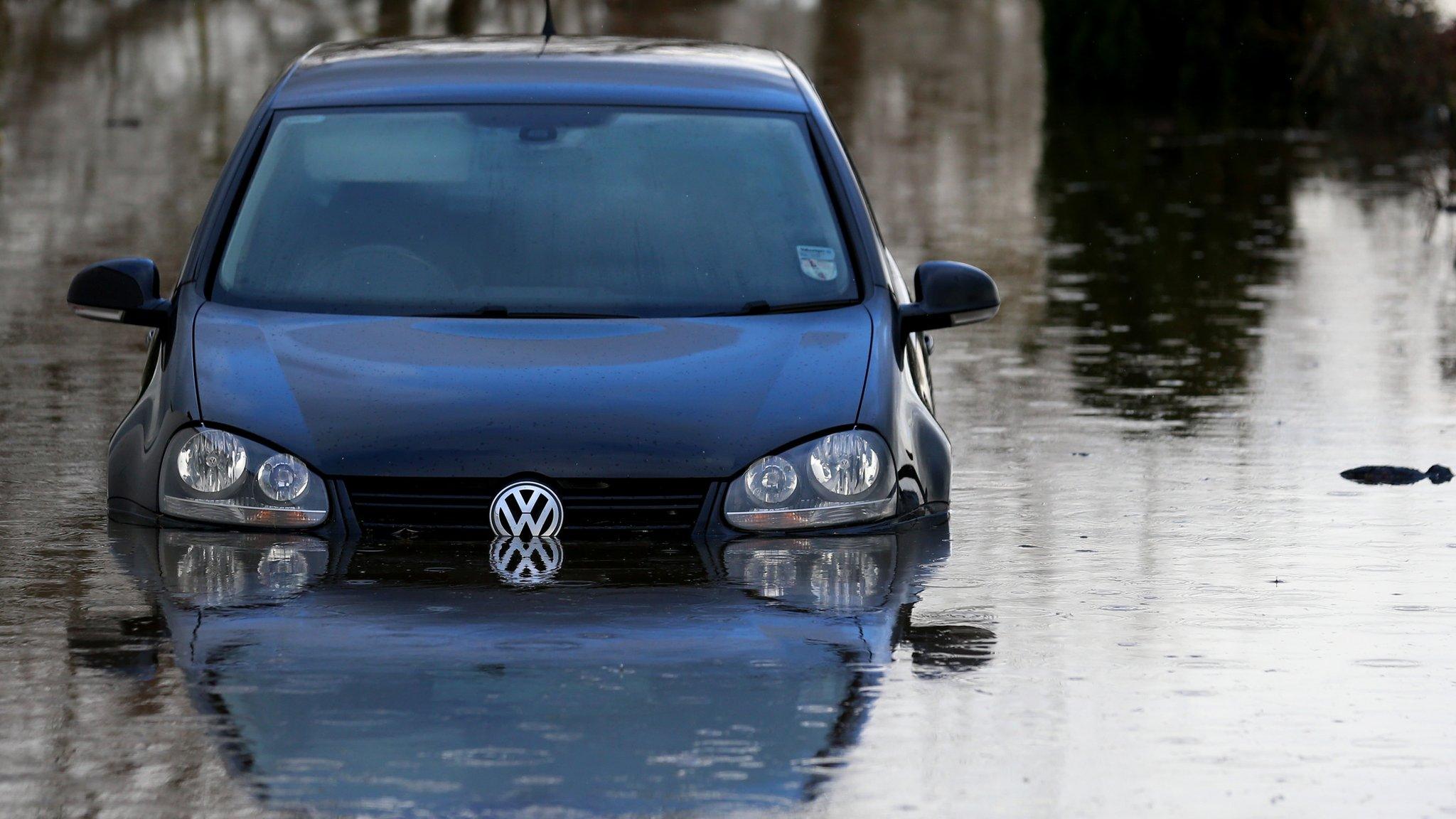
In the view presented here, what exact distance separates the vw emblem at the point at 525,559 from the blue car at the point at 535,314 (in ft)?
0.13

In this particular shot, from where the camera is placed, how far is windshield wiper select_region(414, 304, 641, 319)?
717 cm

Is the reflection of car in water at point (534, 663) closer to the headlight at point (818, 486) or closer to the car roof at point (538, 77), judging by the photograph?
the headlight at point (818, 486)

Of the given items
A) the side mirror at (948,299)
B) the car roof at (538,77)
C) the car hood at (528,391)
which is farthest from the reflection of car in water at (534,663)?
the car roof at (538,77)

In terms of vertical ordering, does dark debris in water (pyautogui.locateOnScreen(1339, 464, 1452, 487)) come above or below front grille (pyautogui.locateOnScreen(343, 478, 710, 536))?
below

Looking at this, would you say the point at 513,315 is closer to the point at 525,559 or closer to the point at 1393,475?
the point at 525,559

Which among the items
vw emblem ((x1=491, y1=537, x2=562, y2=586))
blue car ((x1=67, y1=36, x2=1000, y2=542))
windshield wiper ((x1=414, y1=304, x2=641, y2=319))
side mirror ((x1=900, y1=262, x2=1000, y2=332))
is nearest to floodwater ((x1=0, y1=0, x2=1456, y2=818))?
vw emblem ((x1=491, y1=537, x2=562, y2=586))

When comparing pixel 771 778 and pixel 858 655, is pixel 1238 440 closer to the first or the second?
pixel 858 655

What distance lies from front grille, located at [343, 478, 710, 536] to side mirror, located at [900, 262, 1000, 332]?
956mm

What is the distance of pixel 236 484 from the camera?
6844mm

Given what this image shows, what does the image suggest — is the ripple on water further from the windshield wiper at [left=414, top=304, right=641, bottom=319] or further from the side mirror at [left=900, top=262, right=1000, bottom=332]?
the windshield wiper at [left=414, top=304, right=641, bottom=319]

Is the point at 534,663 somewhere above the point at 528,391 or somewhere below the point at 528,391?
below

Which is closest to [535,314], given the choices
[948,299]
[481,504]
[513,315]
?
[513,315]

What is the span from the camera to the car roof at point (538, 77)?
7801 mm

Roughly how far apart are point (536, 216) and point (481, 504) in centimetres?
112
